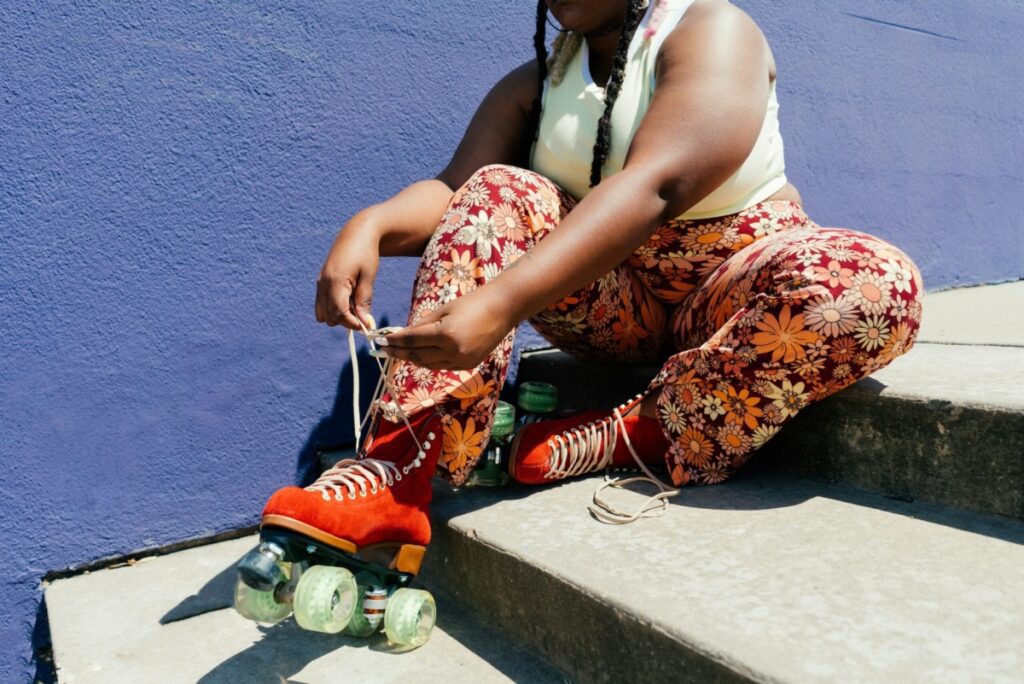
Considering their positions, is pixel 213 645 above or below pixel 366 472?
below

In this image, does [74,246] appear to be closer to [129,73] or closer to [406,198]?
[129,73]

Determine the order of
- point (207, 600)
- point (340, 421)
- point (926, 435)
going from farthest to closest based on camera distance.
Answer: point (340, 421)
point (207, 600)
point (926, 435)

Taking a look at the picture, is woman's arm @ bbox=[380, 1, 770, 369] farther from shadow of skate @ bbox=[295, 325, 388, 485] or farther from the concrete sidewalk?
the concrete sidewalk

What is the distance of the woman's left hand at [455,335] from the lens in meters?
1.09

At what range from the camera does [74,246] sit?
160 centimetres

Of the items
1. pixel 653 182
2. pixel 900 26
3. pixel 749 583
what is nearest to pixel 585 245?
pixel 653 182

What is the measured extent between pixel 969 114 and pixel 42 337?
10.8 ft

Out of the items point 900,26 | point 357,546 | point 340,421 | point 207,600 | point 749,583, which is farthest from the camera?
point 900,26

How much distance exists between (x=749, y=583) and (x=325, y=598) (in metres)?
0.58

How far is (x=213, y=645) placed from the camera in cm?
132

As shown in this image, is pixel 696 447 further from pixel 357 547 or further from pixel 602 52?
pixel 602 52

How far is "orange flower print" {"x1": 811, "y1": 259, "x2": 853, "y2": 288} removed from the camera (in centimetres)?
125

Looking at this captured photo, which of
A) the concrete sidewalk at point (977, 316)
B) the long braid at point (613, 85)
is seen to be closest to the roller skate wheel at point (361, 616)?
the long braid at point (613, 85)

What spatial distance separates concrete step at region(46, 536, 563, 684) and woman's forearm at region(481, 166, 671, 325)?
0.53 metres
